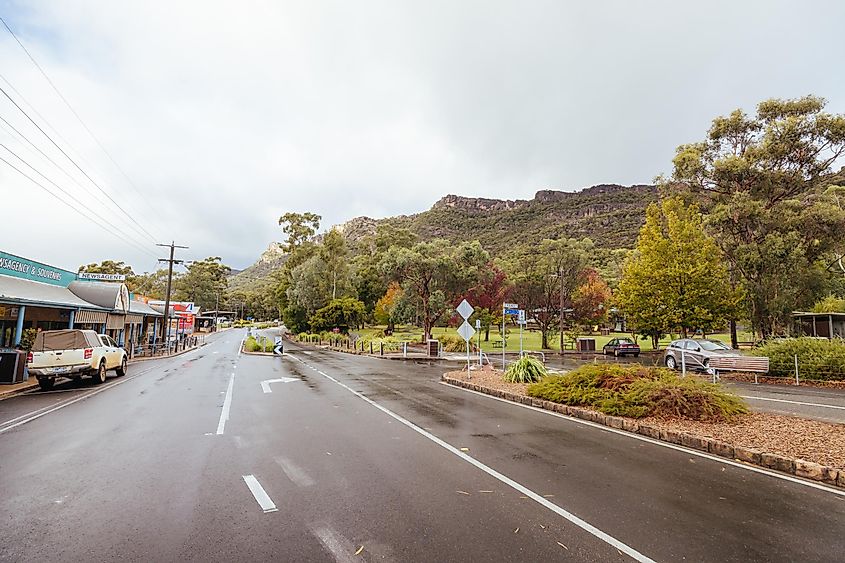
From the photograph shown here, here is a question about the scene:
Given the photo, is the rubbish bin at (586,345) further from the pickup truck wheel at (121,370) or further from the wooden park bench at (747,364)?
the pickup truck wheel at (121,370)

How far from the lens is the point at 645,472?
20.4 ft

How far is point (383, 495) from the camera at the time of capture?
5.20 meters

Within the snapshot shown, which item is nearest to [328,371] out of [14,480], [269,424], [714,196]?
[269,424]

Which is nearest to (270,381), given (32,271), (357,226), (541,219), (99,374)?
(99,374)

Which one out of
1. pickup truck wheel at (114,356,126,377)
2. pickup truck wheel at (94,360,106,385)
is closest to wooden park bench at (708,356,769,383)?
pickup truck wheel at (94,360,106,385)

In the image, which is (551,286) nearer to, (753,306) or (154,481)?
(753,306)

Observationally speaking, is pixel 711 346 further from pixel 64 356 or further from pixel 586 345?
pixel 64 356

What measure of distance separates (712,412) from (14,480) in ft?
37.8

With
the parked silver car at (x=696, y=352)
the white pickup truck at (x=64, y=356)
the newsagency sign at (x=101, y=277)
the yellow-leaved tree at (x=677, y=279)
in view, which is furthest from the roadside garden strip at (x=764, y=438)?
the newsagency sign at (x=101, y=277)

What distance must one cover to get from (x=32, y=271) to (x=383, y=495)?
24079 millimetres

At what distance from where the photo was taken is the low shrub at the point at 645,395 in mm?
9125

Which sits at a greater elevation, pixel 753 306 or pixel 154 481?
pixel 753 306

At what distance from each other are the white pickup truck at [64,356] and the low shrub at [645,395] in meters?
15.1

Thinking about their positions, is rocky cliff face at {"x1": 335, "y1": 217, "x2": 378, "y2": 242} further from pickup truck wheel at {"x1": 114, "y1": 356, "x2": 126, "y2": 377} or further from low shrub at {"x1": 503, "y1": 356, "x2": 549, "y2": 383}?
low shrub at {"x1": 503, "y1": 356, "x2": 549, "y2": 383}
